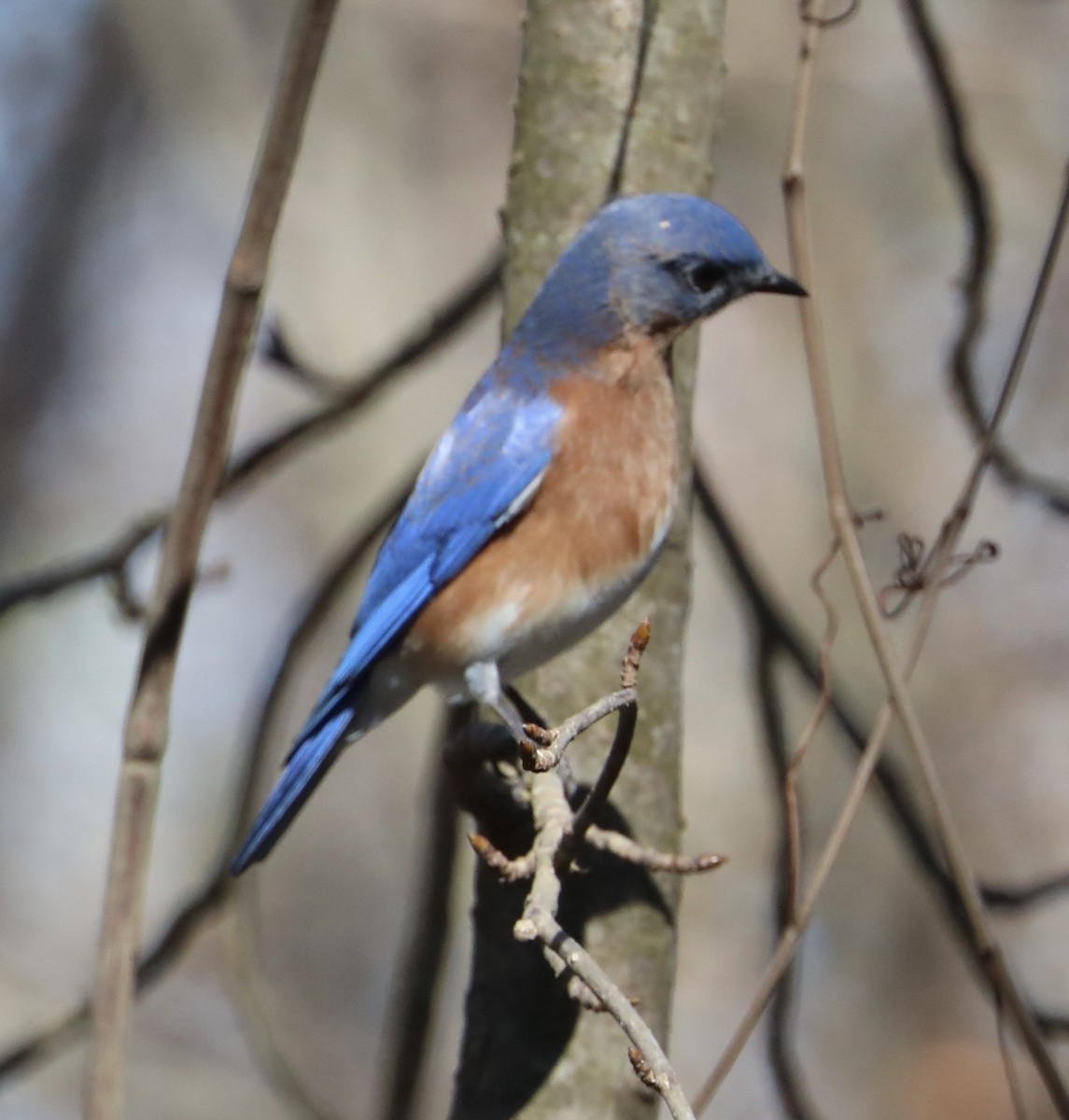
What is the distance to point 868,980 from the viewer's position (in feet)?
19.8

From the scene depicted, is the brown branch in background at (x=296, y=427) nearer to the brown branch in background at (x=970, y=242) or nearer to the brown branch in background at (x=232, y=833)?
the brown branch in background at (x=232, y=833)

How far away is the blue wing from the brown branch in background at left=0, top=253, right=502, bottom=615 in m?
0.32

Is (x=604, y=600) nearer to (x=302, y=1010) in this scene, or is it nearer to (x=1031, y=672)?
(x=1031, y=672)

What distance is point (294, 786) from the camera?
2.89 m

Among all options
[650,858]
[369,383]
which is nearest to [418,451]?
[369,383]

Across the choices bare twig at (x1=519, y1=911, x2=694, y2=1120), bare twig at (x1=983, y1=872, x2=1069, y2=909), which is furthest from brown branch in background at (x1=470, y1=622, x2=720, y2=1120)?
bare twig at (x1=983, y1=872, x2=1069, y2=909)

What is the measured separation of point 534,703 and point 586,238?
813mm

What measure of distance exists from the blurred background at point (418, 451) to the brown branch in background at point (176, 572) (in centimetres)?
401

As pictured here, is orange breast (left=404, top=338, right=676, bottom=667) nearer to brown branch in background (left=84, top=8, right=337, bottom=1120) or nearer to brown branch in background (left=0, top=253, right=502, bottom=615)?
brown branch in background (left=0, top=253, right=502, bottom=615)

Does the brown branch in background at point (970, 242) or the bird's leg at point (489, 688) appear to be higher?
the brown branch in background at point (970, 242)

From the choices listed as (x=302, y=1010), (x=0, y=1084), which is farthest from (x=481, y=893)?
(x=302, y=1010)

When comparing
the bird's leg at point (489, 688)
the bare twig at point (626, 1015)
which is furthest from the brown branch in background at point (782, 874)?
the bare twig at point (626, 1015)

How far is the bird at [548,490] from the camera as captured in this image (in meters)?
2.86

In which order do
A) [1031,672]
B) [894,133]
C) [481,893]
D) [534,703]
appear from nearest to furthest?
[481,893] → [534,703] → [1031,672] → [894,133]
